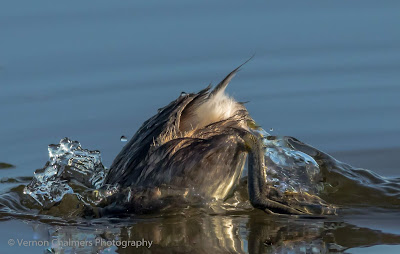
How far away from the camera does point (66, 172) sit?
714 cm

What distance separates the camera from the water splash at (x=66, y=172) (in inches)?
267

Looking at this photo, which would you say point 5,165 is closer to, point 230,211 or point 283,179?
point 230,211

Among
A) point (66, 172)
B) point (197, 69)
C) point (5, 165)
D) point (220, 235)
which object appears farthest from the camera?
point (197, 69)

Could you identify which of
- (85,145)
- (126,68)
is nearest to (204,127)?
(85,145)

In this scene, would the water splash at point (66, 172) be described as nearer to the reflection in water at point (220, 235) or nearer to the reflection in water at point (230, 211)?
the reflection in water at point (230, 211)

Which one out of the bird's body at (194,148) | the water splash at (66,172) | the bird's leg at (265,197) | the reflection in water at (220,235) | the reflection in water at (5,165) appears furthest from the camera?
the reflection in water at (5,165)

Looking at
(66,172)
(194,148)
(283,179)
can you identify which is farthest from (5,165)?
(283,179)

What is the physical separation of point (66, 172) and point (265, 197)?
173 cm

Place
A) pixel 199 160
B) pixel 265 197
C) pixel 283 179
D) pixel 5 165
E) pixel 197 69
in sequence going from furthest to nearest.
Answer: pixel 197 69, pixel 5 165, pixel 283 179, pixel 265 197, pixel 199 160

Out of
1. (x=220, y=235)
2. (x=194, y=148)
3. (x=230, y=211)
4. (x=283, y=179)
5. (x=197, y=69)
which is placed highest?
(x=197, y=69)

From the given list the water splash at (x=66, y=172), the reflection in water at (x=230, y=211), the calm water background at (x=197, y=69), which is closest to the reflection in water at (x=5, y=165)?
the calm water background at (x=197, y=69)

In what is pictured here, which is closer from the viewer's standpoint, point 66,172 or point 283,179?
point 283,179

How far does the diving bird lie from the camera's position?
609cm

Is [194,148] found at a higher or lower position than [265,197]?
higher
